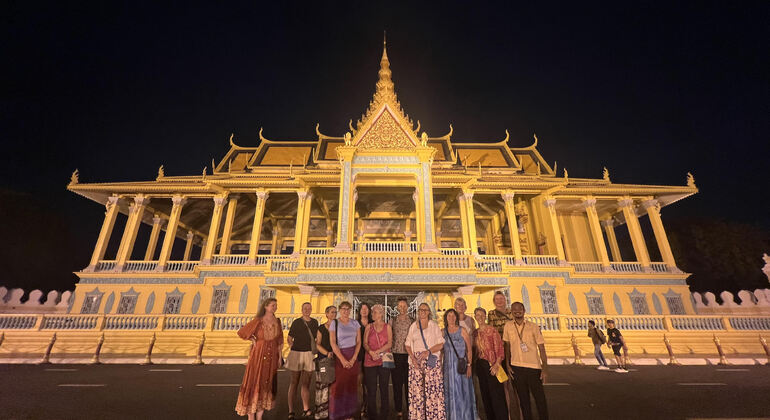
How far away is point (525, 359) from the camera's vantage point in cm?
423

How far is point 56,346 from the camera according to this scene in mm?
13258

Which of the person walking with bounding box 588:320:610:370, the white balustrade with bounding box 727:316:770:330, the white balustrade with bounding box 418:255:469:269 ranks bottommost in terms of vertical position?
the person walking with bounding box 588:320:610:370

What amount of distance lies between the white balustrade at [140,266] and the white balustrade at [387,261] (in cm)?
1410

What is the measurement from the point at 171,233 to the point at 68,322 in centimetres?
676

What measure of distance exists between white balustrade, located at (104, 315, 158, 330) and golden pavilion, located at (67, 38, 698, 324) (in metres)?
2.04

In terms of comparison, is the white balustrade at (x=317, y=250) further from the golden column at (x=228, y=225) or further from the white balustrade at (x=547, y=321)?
the white balustrade at (x=547, y=321)

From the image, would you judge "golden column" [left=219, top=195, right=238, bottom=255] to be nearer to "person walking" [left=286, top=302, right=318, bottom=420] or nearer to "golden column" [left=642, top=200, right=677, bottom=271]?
"person walking" [left=286, top=302, right=318, bottom=420]

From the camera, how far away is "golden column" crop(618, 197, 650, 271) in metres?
19.1

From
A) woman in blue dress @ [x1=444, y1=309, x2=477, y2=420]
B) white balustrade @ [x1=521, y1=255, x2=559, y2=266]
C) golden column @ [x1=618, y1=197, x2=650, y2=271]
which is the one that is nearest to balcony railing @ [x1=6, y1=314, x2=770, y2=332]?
white balustrade @ [x1=521, y1=255, x2=559, y2=266]

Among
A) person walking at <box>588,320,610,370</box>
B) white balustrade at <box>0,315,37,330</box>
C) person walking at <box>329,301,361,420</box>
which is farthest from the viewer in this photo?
white balustrade at <box>0,315,37,330</box>

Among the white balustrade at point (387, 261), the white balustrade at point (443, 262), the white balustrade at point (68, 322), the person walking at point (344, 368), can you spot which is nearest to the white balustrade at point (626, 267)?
the white balustrade at point (443, 262)

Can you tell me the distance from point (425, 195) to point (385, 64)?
35.6ft

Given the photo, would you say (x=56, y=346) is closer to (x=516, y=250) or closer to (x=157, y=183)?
(x=157, y=183)

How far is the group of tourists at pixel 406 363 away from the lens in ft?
14.3
